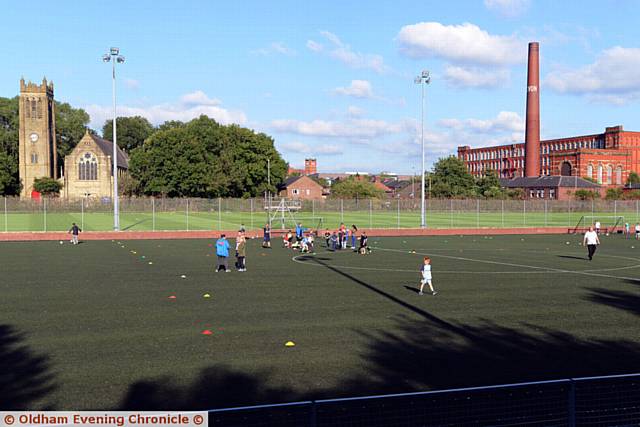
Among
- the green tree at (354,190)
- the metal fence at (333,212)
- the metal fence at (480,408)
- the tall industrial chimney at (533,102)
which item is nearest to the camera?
the metal fence at (480,408)

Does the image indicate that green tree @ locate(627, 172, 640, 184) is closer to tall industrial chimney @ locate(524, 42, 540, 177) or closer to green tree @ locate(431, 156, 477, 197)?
tall industrial chimney @ locate(524, 42, 540, 177)

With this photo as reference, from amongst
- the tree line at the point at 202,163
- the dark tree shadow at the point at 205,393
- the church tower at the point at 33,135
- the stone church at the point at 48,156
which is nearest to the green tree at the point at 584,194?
the tree line at the point at 202,163

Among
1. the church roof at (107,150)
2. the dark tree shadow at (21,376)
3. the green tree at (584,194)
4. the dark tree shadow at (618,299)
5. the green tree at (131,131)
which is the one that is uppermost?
the green tree at (131,131)

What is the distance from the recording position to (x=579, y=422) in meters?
7.02

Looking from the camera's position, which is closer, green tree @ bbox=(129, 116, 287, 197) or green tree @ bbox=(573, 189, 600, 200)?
green tree @ bbox=(129, 116, 287, 197)

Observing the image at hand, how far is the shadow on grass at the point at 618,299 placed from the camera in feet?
55.1

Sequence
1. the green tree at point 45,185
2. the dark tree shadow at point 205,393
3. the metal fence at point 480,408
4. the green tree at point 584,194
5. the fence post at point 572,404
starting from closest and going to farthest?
the metal fence at point 480,408, the fence post at point 572,404, the dark tree shadow at point 205,393, the green tree at point 584,194, the green tree at point 45,185

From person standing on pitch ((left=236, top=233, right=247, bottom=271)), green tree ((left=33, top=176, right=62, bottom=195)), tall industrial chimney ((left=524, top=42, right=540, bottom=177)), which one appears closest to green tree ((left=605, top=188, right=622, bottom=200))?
tall industrial chimney ((left=524, top=42, right=540, bottom=177))

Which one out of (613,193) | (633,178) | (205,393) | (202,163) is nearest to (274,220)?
(202,163)

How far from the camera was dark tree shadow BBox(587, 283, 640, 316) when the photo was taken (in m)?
16.8

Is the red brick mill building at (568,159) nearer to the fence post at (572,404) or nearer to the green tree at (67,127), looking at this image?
the green tree at (67,127)

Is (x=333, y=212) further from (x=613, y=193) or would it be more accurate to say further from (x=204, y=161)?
(x=613, y=193)

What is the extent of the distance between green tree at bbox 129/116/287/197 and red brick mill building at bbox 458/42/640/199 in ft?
151

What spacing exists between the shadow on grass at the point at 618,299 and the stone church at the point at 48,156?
9941 cm
